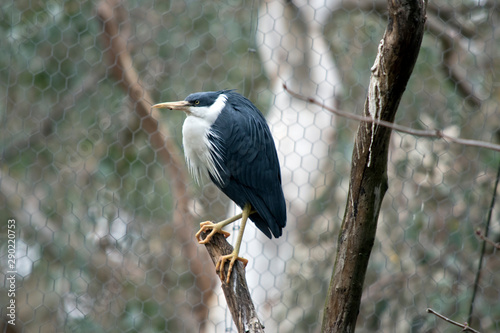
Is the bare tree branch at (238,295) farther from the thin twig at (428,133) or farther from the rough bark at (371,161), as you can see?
the thin twig at (428,133)

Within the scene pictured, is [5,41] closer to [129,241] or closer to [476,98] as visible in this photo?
[129,241]

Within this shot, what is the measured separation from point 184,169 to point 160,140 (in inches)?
8.0

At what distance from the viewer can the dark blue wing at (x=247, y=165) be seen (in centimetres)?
145

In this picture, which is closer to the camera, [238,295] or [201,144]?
[238,295]

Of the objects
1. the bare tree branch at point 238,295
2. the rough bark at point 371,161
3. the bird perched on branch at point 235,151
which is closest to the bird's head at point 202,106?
the bird perched on branch at point 235,151

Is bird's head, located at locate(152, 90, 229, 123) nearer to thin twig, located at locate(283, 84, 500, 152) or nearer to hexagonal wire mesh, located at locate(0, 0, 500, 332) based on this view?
thin twig, located at locate(283, 84, 500, 152)

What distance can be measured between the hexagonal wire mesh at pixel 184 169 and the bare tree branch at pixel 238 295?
1.15 meters

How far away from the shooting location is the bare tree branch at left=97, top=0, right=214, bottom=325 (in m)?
2.78

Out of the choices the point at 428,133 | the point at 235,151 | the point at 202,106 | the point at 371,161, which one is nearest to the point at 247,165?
the point at 235,151

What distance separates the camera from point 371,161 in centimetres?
105

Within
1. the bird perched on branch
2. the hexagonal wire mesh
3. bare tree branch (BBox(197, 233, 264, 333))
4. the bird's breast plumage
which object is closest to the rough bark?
bare tree branch (BBox(197, 233, 264, 333))

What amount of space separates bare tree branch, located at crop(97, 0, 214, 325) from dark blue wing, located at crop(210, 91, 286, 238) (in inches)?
51.8

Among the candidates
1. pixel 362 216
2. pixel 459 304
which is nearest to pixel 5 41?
pixel 362 216

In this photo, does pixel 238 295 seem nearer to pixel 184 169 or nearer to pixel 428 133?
pixel 428 133
